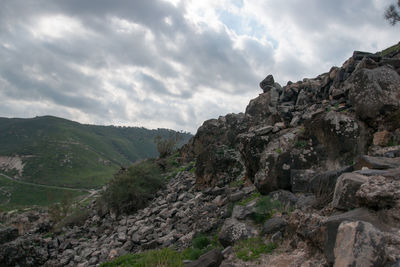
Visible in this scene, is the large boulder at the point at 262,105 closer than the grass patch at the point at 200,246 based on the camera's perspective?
No

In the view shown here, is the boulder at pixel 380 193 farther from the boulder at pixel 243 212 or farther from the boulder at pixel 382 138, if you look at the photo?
the boulder at pixel 382 138

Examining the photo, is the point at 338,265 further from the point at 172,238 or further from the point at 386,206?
the point at 172,238

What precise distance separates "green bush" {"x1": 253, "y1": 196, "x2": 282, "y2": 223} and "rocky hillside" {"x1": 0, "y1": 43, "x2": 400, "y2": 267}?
0.03 metres

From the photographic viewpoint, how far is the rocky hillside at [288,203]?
382 cm

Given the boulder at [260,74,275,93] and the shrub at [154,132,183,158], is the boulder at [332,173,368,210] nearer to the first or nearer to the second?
the boulder at [260,74,275,93]

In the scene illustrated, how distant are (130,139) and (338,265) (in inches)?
6855

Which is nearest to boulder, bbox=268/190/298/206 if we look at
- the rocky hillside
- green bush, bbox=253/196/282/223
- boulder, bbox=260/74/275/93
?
the rocky hillside

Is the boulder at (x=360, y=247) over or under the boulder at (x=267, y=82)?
under

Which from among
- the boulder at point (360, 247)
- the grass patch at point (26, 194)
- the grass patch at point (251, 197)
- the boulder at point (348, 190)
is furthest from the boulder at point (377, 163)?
the grass patch at point (26, 194)

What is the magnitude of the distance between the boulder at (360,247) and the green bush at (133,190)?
556 inches

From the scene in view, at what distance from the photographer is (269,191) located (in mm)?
8742

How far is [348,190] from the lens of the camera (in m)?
4.54

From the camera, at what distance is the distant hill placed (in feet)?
244

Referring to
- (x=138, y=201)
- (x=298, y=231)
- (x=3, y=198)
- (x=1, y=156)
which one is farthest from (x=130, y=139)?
(x=298, y=231)
